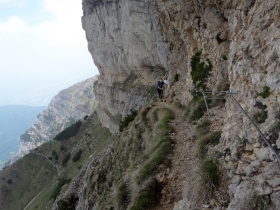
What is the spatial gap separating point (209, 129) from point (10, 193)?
2937 inches

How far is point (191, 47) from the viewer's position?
20922 mm

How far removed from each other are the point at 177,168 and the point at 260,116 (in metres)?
5.06

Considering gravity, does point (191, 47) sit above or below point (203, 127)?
above

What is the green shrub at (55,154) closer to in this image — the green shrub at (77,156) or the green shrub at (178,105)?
the green shrub at (77,156)

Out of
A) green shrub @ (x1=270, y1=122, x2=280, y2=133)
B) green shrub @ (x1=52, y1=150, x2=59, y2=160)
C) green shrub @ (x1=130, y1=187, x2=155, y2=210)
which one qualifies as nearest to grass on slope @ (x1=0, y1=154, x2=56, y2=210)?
green shrub @ (x1=52, y1=150, x2=59, y2=160)

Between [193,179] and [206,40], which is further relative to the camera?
[206,40]

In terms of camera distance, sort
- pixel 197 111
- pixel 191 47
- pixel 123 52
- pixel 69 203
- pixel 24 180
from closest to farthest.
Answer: pixel 197 111 → pixel 191 47 → pixel 69 203 → pixel 123 52 → pixel 24 180

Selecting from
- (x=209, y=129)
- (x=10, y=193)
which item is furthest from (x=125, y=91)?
(x=10, y=193)

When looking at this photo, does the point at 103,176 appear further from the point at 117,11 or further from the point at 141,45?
the point at 117,11

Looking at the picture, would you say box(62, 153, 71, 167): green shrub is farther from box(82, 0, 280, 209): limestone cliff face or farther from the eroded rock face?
box(82, 0, 280, 209): limestone cliff face

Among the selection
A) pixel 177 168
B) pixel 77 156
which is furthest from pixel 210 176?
pixel 77 156

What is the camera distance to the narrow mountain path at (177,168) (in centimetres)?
932

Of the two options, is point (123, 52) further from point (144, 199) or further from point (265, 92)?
point (265, 92)

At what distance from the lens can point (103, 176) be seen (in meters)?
19.3
